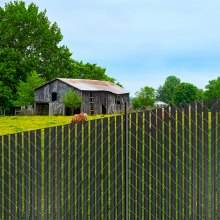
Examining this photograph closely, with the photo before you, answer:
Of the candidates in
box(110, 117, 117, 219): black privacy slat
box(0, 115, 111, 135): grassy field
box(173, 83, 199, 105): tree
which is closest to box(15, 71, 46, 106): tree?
box(0, 115, 111, 135): grassy field

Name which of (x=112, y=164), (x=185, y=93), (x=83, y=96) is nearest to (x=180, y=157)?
(x=112, y=164)

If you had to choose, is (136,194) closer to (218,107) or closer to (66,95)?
(218,107)

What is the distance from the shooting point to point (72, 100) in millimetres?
51000

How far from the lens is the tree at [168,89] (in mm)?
160000

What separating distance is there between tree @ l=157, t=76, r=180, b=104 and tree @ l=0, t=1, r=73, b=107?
3916 inches

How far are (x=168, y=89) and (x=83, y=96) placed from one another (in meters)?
113

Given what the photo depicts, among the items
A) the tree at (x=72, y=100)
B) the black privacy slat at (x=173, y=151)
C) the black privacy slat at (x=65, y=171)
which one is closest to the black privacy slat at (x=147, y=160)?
the black privacy slat at (x=173, y=151)

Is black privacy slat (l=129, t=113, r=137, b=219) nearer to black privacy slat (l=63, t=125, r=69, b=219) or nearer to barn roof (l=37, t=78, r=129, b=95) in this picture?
black privacy slat (l=63, t=125, r=69, b=219)

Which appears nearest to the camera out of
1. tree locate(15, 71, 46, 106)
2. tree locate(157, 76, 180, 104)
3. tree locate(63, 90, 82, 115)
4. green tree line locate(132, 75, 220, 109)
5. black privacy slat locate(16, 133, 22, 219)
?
black privacy slat locate(16, 133, 22, 219)

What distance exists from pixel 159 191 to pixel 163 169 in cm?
38

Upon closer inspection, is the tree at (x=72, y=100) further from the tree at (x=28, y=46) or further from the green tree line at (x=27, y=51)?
the tree at (x=28, y=46)

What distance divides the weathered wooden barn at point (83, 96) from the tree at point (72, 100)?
0.80 m

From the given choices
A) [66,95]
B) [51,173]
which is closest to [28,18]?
[66,95]

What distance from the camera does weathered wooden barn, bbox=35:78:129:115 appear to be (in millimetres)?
52719
